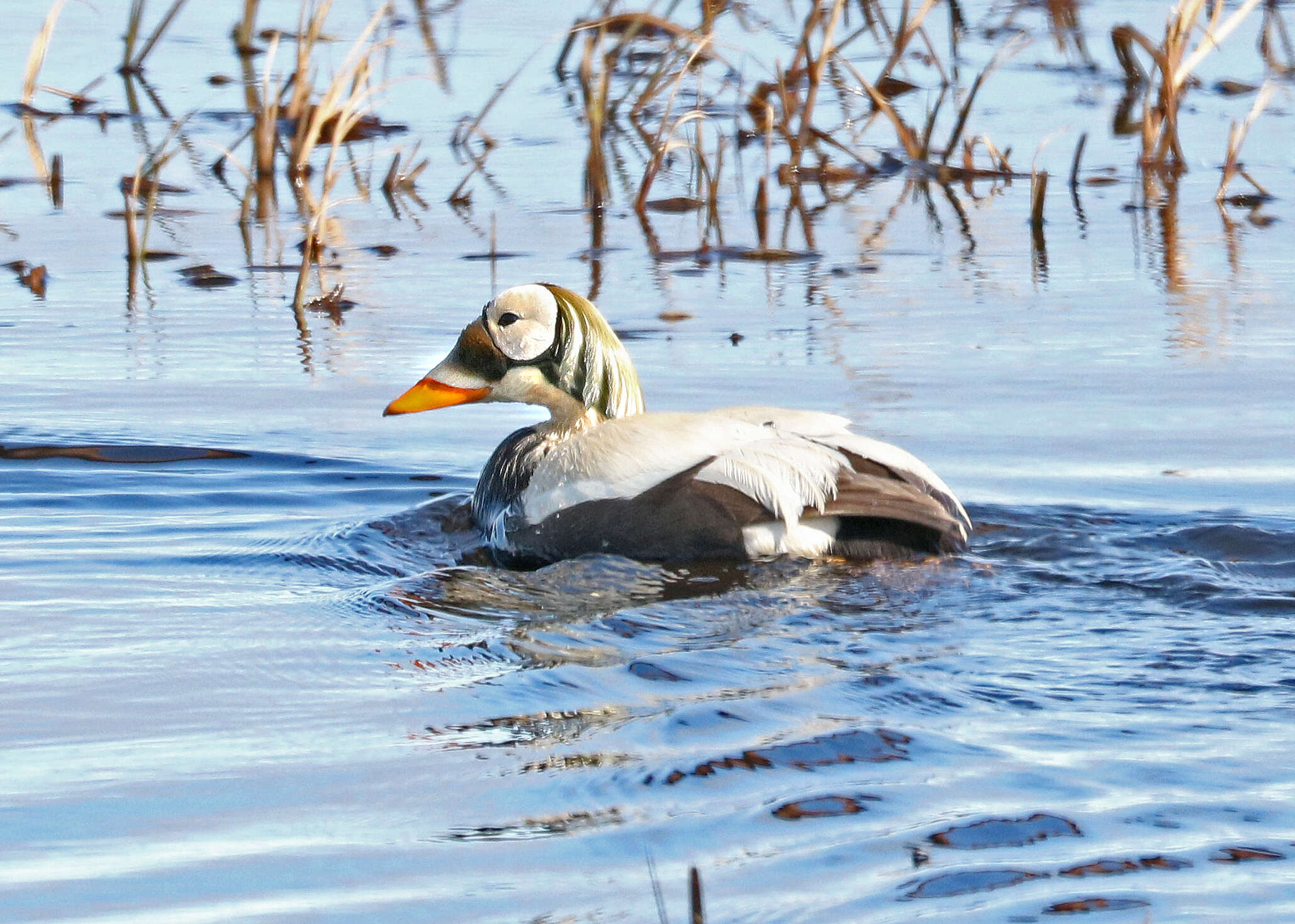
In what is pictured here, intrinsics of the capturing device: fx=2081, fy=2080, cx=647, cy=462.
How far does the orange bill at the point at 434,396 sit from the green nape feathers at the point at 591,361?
27 cm

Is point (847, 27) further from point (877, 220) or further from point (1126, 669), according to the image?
point (1126, 669)

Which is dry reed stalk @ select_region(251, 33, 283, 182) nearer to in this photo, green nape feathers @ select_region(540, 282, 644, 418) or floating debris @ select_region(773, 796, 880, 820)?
green nape feathers @ select_region(540, 282, 644, 418)

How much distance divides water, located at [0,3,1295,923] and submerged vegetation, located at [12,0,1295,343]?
0.14 m

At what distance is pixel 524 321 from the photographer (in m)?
6.10

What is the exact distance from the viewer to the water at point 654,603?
3.43 m

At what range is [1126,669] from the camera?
14.8 ft

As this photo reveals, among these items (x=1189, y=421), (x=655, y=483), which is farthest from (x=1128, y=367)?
(x=655, y=483)

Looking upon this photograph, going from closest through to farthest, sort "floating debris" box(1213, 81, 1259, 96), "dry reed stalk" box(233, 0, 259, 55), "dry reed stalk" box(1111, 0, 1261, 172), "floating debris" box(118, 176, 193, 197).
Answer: "floating debris" box(118, 176, 193, 197) → "dry reed stalk" box(1111, 0, 1261, 172) → "floating debris" box(1213, 81, 1259, 96) → "dry reed stalk" box(233, 0, 259, 55)

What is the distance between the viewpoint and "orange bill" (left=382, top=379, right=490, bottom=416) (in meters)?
6.15

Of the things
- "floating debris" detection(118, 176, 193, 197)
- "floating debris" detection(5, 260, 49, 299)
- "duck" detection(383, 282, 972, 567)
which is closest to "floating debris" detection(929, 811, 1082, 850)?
"duck" detection(383, 282, 972, 567)

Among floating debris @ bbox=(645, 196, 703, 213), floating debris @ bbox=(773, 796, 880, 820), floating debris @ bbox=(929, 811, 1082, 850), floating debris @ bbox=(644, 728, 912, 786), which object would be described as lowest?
floating debris @ bbox=(929, 811, 1082, 850)

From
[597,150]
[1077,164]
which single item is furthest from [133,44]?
[1077,164]

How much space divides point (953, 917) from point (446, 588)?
2568 millimetres

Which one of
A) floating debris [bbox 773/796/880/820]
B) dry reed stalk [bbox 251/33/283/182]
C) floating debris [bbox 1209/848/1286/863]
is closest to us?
floating debris [bbox 1209/848/1286/863]
